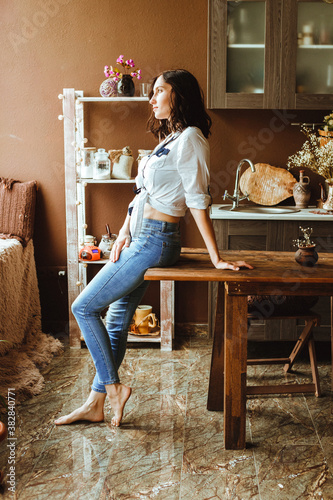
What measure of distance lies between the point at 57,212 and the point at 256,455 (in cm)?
225

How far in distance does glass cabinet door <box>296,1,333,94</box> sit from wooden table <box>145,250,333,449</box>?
4.74 feet

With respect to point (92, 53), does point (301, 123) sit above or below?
below

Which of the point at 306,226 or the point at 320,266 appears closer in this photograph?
the point at 320,266

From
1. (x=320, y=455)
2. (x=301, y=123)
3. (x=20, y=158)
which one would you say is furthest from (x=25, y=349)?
(x=301, y=123)

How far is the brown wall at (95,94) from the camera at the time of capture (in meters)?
3.62

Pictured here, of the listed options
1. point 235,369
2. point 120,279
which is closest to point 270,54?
point 120,279

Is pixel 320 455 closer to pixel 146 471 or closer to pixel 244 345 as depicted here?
pixel 244 345

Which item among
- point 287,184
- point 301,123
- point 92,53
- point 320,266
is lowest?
point 320,266

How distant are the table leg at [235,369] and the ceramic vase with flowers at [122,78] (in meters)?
1.74

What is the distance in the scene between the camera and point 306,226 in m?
3.34

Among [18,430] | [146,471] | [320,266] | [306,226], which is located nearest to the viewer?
[146,471]

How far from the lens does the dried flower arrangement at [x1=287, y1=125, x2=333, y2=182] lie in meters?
3.46

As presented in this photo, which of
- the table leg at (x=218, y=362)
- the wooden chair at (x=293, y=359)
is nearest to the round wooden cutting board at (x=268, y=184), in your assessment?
the wooden chair at (x=293, y=359)

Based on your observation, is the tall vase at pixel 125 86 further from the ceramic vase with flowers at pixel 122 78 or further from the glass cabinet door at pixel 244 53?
the glass cabinet door at pixel 244 53
